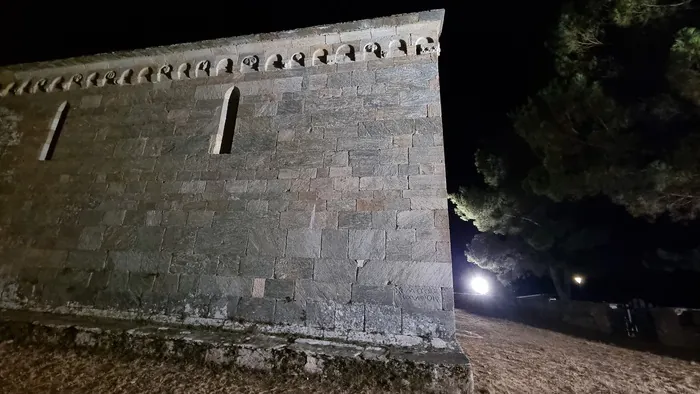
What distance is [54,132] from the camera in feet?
17.3

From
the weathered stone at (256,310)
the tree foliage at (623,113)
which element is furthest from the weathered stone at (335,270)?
the tree foliage at (623,113)

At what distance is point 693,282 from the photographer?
1359 cm

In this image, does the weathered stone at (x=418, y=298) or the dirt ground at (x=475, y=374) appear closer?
the dirt ground at (x=475, y=374)

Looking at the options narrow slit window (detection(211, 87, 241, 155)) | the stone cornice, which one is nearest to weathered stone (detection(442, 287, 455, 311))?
the stone cornice

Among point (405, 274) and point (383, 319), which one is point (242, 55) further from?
point (383, 319)

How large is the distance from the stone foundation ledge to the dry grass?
0.88m

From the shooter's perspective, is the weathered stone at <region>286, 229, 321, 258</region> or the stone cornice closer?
the weathered stone at <region>286, 229, 321, 258</region>

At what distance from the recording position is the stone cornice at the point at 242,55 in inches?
175

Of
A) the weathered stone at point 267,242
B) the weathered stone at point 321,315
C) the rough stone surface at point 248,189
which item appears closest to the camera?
the weathered stone at point 321,315

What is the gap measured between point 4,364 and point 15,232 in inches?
87.7

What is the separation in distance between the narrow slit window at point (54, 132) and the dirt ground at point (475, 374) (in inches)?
111

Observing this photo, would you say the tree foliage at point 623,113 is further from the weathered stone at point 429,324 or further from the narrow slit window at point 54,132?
the narrow slit window at point 54,132

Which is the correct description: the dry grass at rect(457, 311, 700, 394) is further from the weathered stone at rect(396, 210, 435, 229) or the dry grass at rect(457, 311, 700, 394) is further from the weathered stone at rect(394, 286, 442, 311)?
the weathered stone at rect(396, 210, 435, 229)

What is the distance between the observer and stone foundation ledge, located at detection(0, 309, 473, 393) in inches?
112
